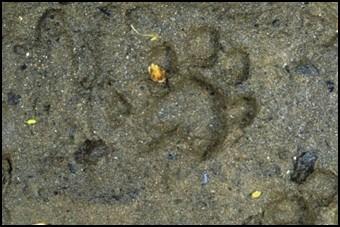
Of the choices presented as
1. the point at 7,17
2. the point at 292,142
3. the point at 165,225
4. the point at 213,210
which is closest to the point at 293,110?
A: the point at 292,142

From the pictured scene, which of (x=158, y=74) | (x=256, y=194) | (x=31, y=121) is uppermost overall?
(x=158, y=74)

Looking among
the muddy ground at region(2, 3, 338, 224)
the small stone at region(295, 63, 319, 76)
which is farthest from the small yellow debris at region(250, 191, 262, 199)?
the small stone at region(295, 63, 319, 76)

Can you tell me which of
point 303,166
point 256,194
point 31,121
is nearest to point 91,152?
point 31,121

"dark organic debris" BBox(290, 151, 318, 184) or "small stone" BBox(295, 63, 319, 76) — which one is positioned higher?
"small stone" BBox(295, 63, 319, 76)

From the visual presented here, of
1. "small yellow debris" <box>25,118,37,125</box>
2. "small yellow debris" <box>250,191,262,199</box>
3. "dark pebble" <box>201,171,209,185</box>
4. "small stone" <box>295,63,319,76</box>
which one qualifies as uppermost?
"small stone" <box>295,63,319,76</box>

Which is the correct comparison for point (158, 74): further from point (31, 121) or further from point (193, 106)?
point (31, 121)

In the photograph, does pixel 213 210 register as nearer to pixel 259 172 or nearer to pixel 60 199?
pixel 259 172

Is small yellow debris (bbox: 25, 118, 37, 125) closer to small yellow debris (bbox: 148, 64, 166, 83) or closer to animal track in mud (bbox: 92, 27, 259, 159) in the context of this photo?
animal track in mud (bbox: 92, 27, 259, 159)

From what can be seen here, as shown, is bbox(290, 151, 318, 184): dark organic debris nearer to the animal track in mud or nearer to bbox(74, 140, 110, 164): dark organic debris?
the animal track in mud
